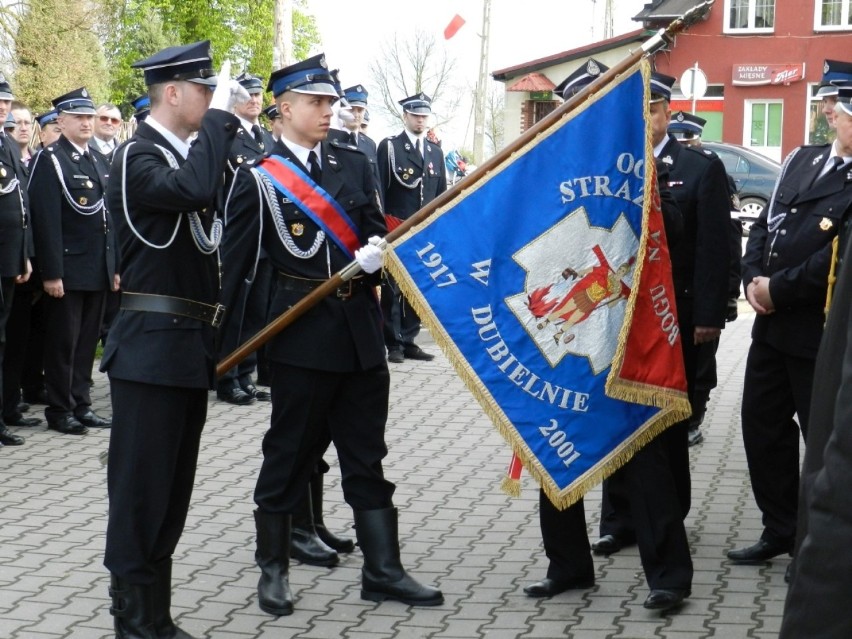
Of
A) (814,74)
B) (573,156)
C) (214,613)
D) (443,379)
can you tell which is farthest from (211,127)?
(814,74)

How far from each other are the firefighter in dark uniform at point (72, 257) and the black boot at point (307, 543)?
3.27 m

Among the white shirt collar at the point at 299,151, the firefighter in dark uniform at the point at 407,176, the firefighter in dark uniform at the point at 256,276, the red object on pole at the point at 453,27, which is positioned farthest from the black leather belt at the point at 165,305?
the red object on pole at the point at 453,27

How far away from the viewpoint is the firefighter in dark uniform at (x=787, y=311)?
534cm

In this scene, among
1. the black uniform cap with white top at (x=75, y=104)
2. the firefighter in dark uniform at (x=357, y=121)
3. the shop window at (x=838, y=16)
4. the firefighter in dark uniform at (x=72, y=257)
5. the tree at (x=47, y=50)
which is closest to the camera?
the firefighter in dark uniform at (x=72, y=257)

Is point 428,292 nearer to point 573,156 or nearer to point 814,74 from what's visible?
point 573,156

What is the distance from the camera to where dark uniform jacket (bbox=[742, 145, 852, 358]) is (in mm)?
5316

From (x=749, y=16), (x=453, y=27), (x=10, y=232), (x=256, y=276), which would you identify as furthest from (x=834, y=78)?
(x=749, y=16)

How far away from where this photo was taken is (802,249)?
5.42 metres

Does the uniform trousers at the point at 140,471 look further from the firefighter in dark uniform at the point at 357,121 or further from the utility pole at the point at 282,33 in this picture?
the utility pole at the point at 282,33

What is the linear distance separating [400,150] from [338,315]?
6.65 metres

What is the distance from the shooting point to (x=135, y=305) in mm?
4512

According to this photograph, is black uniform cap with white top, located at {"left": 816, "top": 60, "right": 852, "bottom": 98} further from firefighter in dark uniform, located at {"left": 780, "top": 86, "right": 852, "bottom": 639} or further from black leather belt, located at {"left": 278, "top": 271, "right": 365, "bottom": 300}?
firefighter in dark uniform, located at {"left": 780, "top": 86, "right": 852, "bottom": 639}

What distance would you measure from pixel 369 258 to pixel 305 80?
76 centimetres

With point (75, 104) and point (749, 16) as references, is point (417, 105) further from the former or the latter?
point (749, 16)
